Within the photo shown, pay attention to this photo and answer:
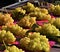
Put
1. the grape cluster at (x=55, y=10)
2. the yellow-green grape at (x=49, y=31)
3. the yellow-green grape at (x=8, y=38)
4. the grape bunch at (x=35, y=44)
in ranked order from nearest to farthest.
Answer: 1. the grape bunch at (x=35, y=44)
2. the yellow-green grape at (x=8, y=38)
3. the yellow-green grape at (x=49, y=31)
4. the grape cluster at (x=55, y=10)

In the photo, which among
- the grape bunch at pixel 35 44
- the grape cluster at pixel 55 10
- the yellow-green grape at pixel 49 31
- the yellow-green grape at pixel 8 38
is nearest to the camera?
the grape bunch at pixel 35 44

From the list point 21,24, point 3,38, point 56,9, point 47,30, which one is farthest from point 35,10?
point 3,38

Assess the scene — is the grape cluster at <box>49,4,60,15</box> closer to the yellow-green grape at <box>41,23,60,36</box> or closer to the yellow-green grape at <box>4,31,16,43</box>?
the yellow-green grape at <box>41,23,60,36</box>

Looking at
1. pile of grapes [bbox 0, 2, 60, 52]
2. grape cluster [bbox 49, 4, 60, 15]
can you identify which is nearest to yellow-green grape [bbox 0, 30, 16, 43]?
pile of grapes [bbox 0, 2, 60, 52]

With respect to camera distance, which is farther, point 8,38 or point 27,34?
point 27,34

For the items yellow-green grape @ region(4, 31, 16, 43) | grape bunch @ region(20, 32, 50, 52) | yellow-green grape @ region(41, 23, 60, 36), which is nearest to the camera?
grape bunch @ region(20, 32, 50, 52)

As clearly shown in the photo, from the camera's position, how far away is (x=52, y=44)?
1087 cm

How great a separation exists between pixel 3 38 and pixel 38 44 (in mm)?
1639

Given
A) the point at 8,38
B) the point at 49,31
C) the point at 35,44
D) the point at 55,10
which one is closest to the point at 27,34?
the point at 49,31

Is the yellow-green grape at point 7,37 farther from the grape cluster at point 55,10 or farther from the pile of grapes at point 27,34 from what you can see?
the grape cluster at point 55,10

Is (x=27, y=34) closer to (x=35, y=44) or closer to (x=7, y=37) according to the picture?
(x=7, y=37)

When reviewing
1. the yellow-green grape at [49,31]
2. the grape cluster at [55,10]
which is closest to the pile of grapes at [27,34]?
the yellow-green grape at [49,31]

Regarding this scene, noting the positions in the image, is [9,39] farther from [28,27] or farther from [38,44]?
[28,27]

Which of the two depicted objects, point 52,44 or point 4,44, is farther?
point 52,44
